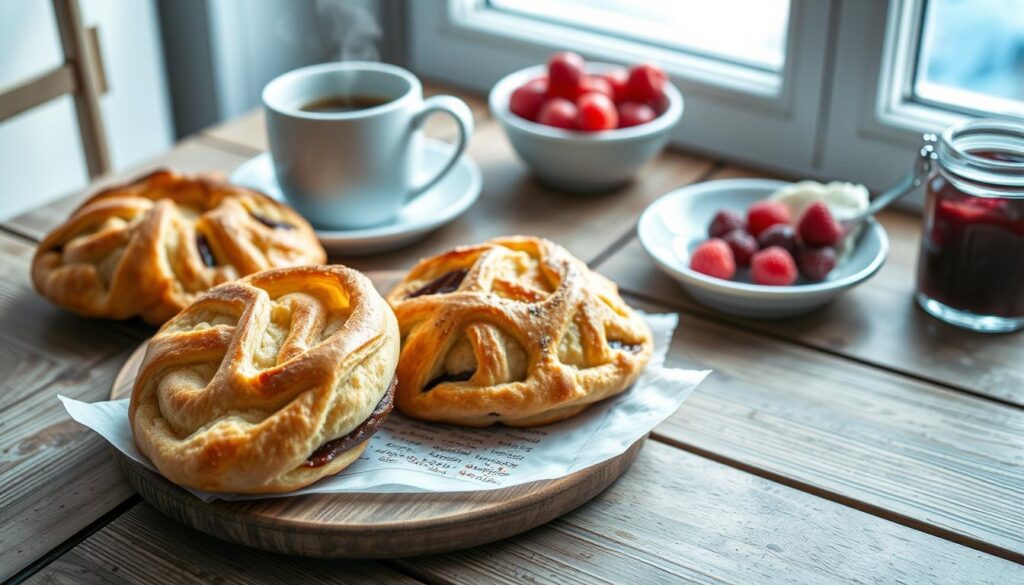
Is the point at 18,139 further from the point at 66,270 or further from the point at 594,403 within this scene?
the point at 594,403

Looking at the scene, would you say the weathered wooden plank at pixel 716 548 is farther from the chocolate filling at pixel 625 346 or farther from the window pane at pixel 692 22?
the window pane at pixel 692 22

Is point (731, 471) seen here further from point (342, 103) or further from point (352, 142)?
point (342, 103)

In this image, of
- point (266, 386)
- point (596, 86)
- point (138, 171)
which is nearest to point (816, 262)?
point (596, 86)

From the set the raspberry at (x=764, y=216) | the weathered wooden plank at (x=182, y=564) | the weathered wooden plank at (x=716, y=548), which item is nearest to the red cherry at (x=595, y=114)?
the raspberry at (x=764, y=216)

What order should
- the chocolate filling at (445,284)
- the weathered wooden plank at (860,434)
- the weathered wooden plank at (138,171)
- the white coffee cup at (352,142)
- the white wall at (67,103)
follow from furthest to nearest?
the white wall at (67,103) → the weathered wooden plank at (138,171) → the white coffee cup at (352,142) → the chocolate filling at (445,284) → the weathered wooden plank at (860,434)

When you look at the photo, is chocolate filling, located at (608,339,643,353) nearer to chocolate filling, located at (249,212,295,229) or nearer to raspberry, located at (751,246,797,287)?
raspberry, located at (751,246,797,287)

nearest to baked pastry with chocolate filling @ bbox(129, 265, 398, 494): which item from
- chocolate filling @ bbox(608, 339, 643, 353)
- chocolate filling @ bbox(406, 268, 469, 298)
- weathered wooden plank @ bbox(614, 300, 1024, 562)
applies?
chocolate filling @ bbox(406, 268, 469, 298)
